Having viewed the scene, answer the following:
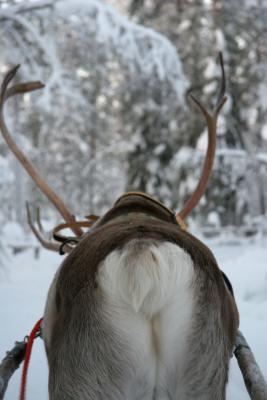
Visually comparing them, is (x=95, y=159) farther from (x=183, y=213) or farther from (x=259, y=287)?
(x=183, y=213)

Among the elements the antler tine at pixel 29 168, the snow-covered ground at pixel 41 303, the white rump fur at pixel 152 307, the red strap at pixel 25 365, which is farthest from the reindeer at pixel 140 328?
the antler tine at pixel 29 168

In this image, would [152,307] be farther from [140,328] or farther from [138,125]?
[138,125]

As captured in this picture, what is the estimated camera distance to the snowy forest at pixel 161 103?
17.0 ft

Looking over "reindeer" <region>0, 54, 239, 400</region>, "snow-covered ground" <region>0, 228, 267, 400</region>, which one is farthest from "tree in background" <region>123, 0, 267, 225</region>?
"reindeer" <region>0, 54, 239, 400</region>

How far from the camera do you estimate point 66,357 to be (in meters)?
0.99

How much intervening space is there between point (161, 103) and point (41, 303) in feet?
21.5

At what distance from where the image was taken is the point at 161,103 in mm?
8523

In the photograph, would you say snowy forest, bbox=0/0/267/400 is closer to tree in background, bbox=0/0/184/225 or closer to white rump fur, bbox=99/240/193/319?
tree in background, bbox=0/0/184/225

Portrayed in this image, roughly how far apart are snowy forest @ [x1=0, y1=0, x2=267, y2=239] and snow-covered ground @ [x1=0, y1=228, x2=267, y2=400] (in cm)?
169

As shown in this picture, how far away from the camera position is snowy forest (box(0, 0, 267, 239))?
5.18 metres

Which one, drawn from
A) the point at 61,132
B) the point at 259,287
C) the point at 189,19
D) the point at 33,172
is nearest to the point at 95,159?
the point at 61,132

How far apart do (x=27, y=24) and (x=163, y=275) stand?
3577 mm

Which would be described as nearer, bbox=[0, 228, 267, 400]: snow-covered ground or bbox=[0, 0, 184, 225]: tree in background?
bbox=[0, 228, 267, 400]: snow-covered ground

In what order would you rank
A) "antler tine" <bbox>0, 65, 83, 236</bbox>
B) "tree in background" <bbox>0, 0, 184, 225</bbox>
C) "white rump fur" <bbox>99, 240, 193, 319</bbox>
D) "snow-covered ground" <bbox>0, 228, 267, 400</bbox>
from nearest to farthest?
"white rump fur" <bbox>99, 240, 193, 319</bbox>
"snow-covered ground" <bbox>0, 228, 267, 400</bbox>
"antler tine" <bbox>0, 65, 83, 236</bbox>
"tree in background" <bbox>0, 0, 184, 225</bbox>
